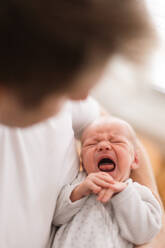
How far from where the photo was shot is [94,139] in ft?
3.45

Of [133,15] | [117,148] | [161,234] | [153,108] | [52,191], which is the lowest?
[161,234]

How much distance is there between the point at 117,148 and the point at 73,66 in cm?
75

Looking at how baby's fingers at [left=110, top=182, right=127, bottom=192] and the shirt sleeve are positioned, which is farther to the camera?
the shirt sleeve

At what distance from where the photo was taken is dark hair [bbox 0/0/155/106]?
0.26m

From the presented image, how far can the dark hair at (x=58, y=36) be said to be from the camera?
259 mm

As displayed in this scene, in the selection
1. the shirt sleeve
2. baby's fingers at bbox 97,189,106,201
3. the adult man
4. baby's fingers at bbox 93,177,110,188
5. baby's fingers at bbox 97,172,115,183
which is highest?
the adult man

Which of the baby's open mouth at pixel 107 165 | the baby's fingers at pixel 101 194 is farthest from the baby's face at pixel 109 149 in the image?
the baby's fingers at pixel 101 194

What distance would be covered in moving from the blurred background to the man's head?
2cm

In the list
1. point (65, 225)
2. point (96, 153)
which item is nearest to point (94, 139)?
point (96, 153)

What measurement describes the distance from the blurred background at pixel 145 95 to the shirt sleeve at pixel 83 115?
67mm

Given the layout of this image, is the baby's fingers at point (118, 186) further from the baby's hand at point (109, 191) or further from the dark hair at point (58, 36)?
the dark hair at point (58, 36)

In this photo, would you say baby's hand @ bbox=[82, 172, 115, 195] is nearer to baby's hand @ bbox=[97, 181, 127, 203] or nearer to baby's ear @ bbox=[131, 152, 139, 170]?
baby's hand @ bbox=[97, 181, 127, 203]

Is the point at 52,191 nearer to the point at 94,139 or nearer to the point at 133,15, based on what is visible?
the point at 94,139

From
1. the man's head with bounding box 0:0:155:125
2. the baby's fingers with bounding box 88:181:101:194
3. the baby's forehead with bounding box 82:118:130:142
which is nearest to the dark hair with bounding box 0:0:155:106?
the man's head with bounding box 0:0:155:125
